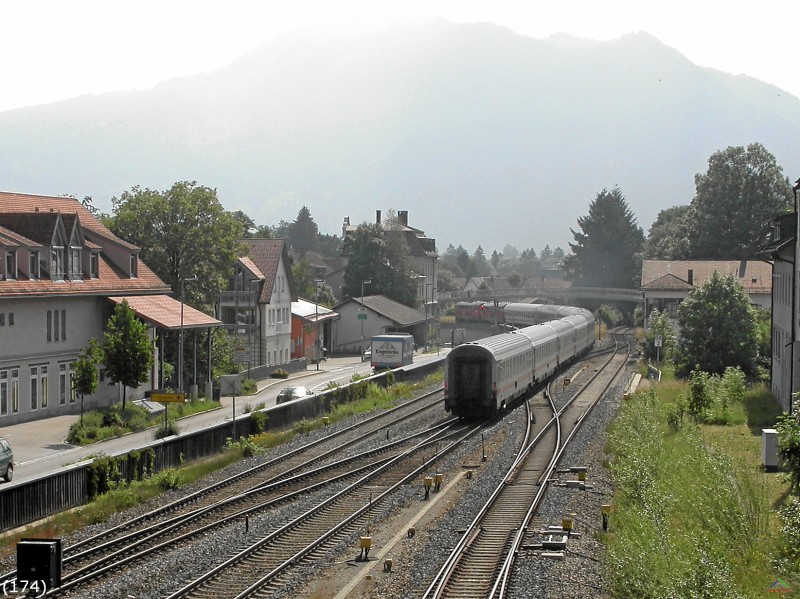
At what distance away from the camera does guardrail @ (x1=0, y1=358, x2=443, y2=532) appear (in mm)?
21547

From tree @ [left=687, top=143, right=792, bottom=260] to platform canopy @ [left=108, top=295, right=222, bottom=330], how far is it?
7039cm

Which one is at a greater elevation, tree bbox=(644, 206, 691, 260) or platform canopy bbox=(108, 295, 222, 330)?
tree bbox=(644, 206, 691, 260)

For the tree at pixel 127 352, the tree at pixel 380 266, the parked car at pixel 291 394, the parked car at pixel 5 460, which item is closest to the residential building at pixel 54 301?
the tree at pixel 127 352

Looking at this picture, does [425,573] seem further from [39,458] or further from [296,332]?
[296,332]

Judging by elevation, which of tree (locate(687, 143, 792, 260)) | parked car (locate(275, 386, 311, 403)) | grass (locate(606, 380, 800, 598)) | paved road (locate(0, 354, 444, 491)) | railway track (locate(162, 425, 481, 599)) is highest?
tree (locate(687, 143, 792, 260))

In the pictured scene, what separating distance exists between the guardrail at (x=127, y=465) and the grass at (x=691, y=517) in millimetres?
11478

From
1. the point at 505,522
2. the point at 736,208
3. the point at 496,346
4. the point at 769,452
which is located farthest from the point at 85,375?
the point at 736,208

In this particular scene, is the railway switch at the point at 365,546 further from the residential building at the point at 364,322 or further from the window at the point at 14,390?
the residential building at the point at 364,322

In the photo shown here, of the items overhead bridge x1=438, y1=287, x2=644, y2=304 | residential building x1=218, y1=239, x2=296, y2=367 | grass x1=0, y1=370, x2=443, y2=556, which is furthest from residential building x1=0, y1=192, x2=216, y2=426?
overhead bridge x1=438, y1=287, x2=644, y2=304

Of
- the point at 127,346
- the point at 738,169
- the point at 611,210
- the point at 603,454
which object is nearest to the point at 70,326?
the point at 127,346

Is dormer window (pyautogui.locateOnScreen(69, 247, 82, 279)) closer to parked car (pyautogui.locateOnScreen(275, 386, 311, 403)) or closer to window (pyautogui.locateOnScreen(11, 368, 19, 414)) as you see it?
window (pyautogui.locateOnScreen(11, 368, 19, 414))

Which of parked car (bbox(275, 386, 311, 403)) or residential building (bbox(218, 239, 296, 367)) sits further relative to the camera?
residential building (bbox(218, 239, 296, 367))

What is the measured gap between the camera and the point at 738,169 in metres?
111

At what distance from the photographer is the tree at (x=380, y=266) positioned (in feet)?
333
